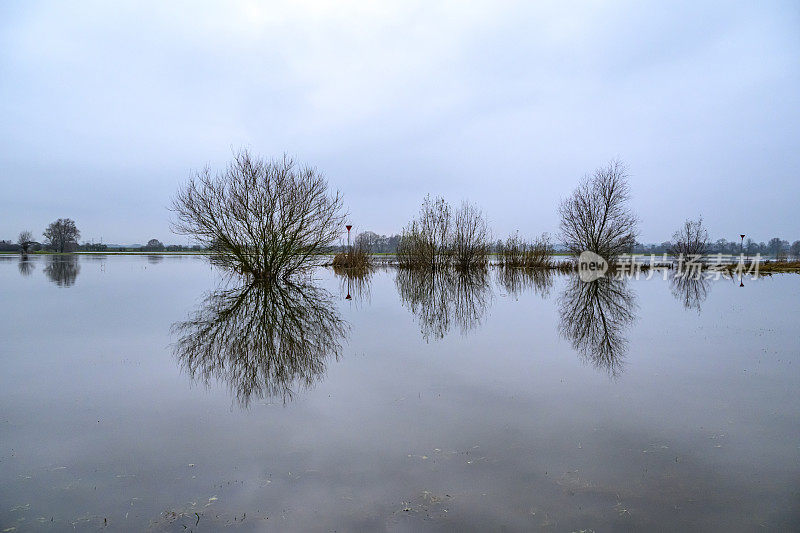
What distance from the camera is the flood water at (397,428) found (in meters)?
2.73

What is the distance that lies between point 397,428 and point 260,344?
4.06 m

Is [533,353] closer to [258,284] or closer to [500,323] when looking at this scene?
[500,323]

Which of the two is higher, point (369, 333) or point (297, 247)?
point (297, 247)

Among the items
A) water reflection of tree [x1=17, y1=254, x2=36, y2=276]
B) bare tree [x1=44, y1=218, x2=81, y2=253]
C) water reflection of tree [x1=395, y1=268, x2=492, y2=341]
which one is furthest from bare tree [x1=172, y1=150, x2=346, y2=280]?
bare tree [x1=44, y1=218, x2=81, y2=253]

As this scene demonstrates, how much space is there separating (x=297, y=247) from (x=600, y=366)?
14847 millimetres

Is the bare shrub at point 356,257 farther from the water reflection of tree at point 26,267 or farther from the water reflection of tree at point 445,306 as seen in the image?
the water reflection of tree at point 26,267

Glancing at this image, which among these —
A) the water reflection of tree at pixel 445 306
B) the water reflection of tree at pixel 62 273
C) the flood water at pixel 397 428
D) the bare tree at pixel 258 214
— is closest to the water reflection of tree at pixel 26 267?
the water reflection of tree at pixel 62 273

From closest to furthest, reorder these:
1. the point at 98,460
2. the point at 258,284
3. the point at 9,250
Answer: the point at 98,460 < the point at 258,284 < the point at 9,250

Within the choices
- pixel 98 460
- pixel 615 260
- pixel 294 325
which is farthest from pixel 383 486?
pixel 615 260

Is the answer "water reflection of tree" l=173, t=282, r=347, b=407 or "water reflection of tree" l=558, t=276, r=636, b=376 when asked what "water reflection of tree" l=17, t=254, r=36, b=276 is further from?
"water reflection of tree" l=558, t=276, r=636, b=376

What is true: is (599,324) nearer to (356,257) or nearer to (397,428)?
(397,428)

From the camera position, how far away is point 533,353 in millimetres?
6918

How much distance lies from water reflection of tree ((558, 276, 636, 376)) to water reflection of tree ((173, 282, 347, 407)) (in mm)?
4095

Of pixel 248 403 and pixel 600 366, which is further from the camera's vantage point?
pixel 600 366
